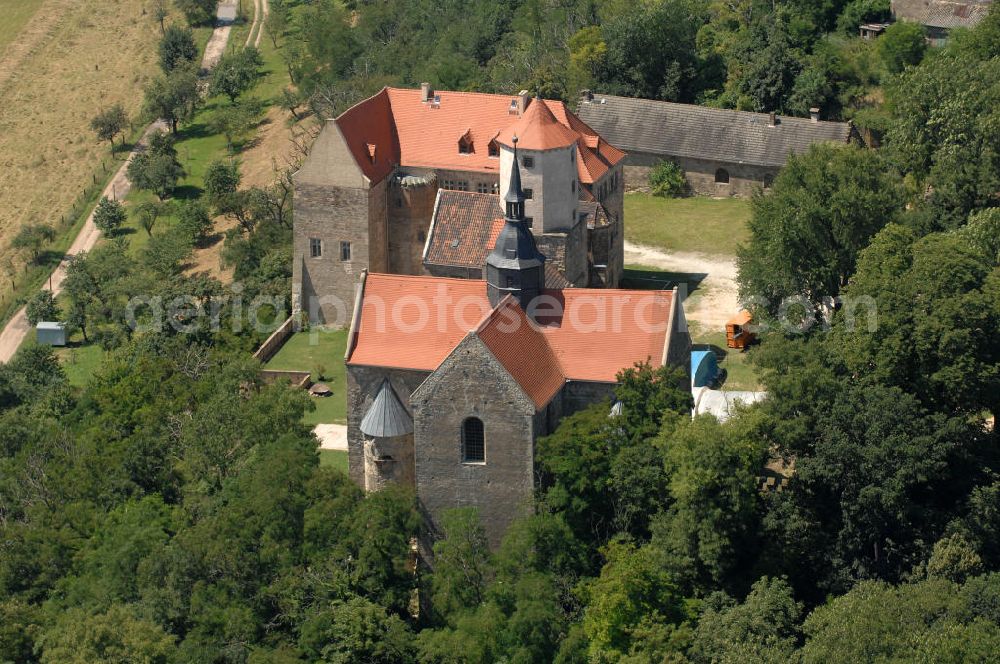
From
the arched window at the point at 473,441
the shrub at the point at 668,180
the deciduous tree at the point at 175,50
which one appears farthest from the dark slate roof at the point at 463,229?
the deciduous tree at the point at 175,50

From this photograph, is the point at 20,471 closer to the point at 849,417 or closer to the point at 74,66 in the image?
the point at 849,417

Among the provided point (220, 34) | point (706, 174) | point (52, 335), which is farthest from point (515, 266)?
point (220, 34)

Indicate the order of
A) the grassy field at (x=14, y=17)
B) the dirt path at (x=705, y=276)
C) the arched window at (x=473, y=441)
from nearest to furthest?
the arched window at (x=473, y=441), the dirt path at (x=705, y=276), the grassy field at (x=14, y=17)

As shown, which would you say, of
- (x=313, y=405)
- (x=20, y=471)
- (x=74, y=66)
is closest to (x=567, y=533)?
(x=313, y=405)

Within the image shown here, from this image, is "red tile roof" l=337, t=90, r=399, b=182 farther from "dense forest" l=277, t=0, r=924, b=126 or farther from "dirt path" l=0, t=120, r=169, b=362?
"dirt path" l=0, t=120, r=169, b=362

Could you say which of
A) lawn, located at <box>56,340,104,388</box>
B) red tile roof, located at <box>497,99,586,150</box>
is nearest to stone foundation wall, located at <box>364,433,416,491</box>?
red tile roof, located at <box>497,99,586,150</box>

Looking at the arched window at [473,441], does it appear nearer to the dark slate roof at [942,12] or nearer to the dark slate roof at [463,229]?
the dark slate roof at [463,229]

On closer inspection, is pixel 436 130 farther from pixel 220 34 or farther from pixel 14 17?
pixel 14 17
